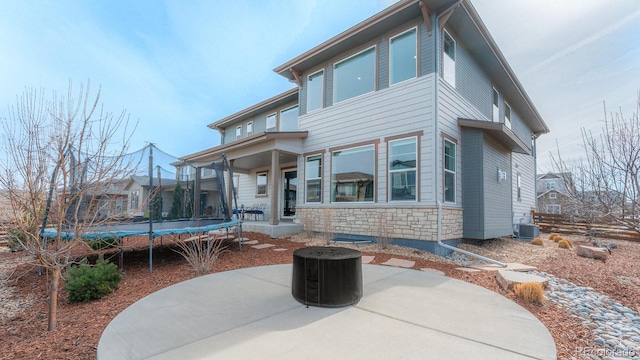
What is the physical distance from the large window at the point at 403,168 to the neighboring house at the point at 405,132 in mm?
26

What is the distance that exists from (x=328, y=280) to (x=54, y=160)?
333 centimetres

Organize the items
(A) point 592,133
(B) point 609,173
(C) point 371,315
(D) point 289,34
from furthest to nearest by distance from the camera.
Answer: (D) point 289,34 → (A) point 592,133 → (B) point 609,173 → (C) point 371,315

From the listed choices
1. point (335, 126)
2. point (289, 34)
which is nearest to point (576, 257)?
point (335, 126)

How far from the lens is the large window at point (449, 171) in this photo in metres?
7.37

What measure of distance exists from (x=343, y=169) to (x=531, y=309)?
19.8 feet

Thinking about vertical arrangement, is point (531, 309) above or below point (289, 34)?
below

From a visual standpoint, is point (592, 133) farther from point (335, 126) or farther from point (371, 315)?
point (335, 126)

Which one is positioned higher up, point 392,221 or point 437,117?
point 437,117

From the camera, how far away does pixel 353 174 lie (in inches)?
339

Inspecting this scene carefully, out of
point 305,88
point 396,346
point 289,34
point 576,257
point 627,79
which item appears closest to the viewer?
point 396,346

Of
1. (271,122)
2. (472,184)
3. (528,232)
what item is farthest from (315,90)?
(528,232)

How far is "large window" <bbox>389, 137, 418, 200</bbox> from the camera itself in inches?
288

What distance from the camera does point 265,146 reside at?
959 centimetres

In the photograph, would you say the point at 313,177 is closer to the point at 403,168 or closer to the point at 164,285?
the point at 403,168
